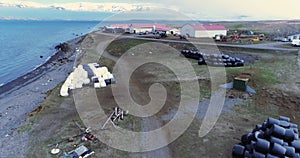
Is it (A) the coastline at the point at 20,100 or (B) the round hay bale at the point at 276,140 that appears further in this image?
(A) the coastline at the point at 20,100

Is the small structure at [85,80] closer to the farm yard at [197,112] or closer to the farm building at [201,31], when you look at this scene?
the farm yard at [197,112]

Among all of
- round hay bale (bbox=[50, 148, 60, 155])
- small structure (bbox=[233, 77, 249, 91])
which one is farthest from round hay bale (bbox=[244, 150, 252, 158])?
small structure (bbox=[233, 77, 249, 91])

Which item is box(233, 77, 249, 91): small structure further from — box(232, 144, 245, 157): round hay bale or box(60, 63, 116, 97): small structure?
box(60, 63, 116, 97): small structure

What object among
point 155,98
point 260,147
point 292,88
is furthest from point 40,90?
point 292,88

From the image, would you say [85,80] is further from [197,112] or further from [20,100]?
[197,112]

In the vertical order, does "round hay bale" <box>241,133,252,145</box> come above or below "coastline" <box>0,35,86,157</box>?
above

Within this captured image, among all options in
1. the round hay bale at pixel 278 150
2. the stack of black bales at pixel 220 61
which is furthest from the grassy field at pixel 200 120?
the round hay bale at pixel 278 150
